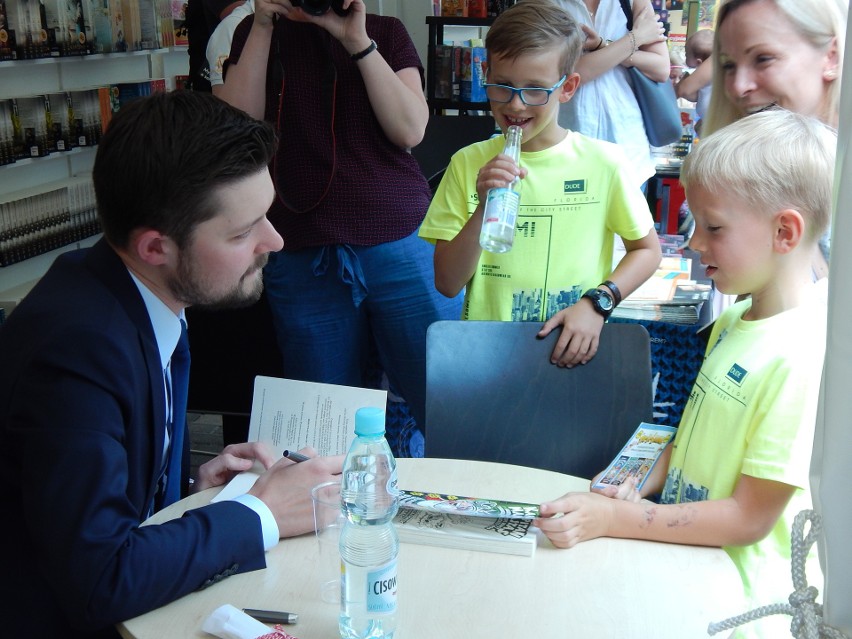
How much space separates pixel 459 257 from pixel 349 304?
0.41m

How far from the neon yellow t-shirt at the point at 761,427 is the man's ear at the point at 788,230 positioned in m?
0.10

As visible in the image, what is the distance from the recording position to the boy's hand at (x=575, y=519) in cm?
127

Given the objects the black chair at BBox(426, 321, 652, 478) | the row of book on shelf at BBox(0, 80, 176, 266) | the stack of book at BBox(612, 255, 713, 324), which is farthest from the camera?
the row of book on shelf at BBox(0, 80, 176, 266)

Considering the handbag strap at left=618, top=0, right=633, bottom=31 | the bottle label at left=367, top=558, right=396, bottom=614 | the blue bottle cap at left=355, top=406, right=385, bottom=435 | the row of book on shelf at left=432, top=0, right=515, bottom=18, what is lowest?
the bottle label at left=367, top=558, right=396, bottom=614

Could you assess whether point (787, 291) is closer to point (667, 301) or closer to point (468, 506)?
point (468, 506)

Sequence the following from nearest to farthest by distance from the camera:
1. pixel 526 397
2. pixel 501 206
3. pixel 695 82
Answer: pixel 501 206 < pixel 526 397 < pixel 695 82

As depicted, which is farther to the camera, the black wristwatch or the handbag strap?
the handbag strap

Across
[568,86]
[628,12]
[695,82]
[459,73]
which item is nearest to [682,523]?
[568,86]

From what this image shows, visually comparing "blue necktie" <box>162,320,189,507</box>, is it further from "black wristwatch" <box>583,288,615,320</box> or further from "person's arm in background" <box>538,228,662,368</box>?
"black wristwatch" <box>583,288,615,320</box>

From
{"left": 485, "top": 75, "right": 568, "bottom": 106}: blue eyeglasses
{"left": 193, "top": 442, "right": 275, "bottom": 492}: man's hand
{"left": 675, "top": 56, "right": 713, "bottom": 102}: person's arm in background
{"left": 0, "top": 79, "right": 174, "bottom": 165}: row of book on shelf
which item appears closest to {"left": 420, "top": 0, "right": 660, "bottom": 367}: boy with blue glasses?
{"left": 485, "top": 75, "right": 568, "bottom": 106}: blue eyeglasses

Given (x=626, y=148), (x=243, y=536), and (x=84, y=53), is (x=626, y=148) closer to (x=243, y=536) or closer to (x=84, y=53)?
(x=243, y=536)

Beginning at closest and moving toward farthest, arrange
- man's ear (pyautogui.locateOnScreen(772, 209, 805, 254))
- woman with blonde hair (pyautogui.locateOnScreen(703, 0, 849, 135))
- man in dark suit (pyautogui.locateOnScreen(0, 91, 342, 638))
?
man in dark suit (pyautogui.locateOnScreen(0, 91, 342, 638)) → man's ear (pyautogui.locateOnScreen(772, 209, 805, 254)) → woman with blonde hair (pyautogui.locateOnScreen(703, 0, 849, 135))

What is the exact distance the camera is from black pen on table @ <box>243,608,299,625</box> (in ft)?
3.63

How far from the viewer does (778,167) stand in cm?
139
